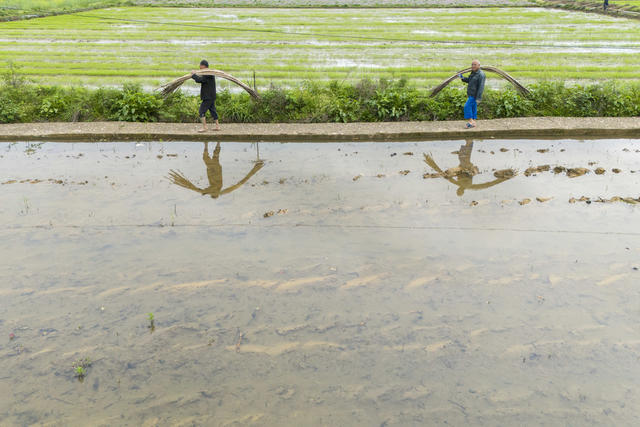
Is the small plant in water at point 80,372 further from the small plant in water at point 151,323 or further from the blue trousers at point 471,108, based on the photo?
the blue trousers at point 471,108

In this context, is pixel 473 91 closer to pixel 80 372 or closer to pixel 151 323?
pixel 151 323

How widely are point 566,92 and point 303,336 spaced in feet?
40.3

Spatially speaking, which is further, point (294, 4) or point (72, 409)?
point (294, 4)

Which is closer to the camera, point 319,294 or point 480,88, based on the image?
point 319,294

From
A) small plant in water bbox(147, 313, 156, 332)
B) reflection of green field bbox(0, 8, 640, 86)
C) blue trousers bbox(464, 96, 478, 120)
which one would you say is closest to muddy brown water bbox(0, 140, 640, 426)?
small plant in water bbox(147, 313, 156, 332)

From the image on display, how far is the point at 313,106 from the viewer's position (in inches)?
568

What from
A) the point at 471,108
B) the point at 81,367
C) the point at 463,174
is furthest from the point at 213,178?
the point at 471,108

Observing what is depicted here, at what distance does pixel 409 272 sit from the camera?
7.34 meters

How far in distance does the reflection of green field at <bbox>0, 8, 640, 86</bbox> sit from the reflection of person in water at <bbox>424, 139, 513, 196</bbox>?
646 centimetres

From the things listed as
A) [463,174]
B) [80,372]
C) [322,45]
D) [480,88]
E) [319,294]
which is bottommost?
[80,372]

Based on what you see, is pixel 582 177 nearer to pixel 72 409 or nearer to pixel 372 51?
pixel 72 409

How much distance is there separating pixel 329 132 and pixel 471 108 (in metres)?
3.70

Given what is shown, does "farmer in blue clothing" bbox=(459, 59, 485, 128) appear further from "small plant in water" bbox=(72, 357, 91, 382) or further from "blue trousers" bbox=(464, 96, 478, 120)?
"small plant in water" bbox=(72, 357, 91, 382)

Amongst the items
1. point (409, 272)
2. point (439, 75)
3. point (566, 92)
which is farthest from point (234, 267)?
point (439, 75)
